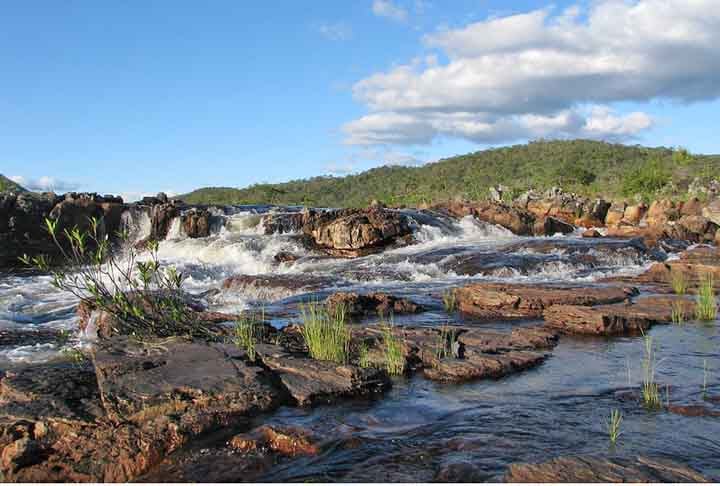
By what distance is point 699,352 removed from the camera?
7.34 metres

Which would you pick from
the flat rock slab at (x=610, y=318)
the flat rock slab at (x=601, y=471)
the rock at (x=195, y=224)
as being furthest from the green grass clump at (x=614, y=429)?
the rock at (x=195, y=224)

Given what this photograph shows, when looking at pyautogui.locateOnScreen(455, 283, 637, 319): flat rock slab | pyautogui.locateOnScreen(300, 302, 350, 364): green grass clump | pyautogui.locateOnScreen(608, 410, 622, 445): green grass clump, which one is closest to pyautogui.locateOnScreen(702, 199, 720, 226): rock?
pyautogui.locateOnScreen(455, 283, 637, 319): flat rock slab

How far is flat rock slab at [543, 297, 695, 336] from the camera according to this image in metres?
8.65

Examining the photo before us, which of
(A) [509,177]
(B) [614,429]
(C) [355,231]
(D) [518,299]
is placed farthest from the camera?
(A) [509,177]

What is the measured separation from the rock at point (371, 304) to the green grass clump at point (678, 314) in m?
4.11

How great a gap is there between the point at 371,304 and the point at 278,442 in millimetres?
6609

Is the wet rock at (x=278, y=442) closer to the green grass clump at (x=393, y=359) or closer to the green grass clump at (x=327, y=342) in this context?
the green grass clump at (x=327, y=342)

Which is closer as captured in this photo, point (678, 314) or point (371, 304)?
point (678, 314)

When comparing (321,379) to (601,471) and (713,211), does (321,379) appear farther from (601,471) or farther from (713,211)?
(713,211)

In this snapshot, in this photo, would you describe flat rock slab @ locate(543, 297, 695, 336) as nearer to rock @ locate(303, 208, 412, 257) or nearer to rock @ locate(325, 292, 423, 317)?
rock @ locate(325, 292, 423, 317)

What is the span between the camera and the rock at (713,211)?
2725 centimetres

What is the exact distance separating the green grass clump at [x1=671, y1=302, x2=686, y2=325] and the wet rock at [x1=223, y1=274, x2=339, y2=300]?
25.8ft

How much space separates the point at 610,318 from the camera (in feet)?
28.8

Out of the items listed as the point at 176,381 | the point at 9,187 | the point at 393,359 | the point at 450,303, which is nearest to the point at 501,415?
the point at 393,359
